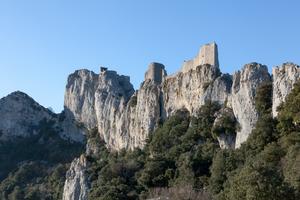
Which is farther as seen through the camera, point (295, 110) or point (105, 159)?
point (105, 159)

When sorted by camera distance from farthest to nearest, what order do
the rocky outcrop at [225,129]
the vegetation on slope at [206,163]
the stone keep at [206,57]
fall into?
1. the stone keep at [206,57]
2. the rocky outcrop at [225,129]
3. the vegetation on slope at [206,163]

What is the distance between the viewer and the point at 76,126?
9538cm

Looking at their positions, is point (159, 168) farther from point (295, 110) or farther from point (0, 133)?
point (0, 133)

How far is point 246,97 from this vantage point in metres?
53.9

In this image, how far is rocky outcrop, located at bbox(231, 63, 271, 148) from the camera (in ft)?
174

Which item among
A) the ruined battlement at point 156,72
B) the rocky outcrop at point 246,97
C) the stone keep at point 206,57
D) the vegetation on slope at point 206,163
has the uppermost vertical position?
the ruined battlement at point 156,72

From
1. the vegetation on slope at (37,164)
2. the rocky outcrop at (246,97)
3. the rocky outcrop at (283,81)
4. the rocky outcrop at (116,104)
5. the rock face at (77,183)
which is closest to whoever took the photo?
the rocky outcrop at (283,81)

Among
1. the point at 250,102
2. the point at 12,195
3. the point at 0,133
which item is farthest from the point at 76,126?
the point at 250,102

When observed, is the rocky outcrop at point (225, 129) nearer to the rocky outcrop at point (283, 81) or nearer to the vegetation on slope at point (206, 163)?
the vegetation on slope at point (206, 163)

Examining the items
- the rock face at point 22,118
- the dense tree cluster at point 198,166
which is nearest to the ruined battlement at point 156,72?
the dense tree cluster at point 198,166

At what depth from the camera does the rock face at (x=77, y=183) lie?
63.2 meters

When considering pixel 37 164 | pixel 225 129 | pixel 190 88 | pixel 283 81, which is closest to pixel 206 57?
pixel 190 88

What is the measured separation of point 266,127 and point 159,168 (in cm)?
1158

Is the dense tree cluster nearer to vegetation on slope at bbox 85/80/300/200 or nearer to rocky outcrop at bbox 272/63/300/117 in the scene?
vegetation on slope at bbox 85/80/300/200
